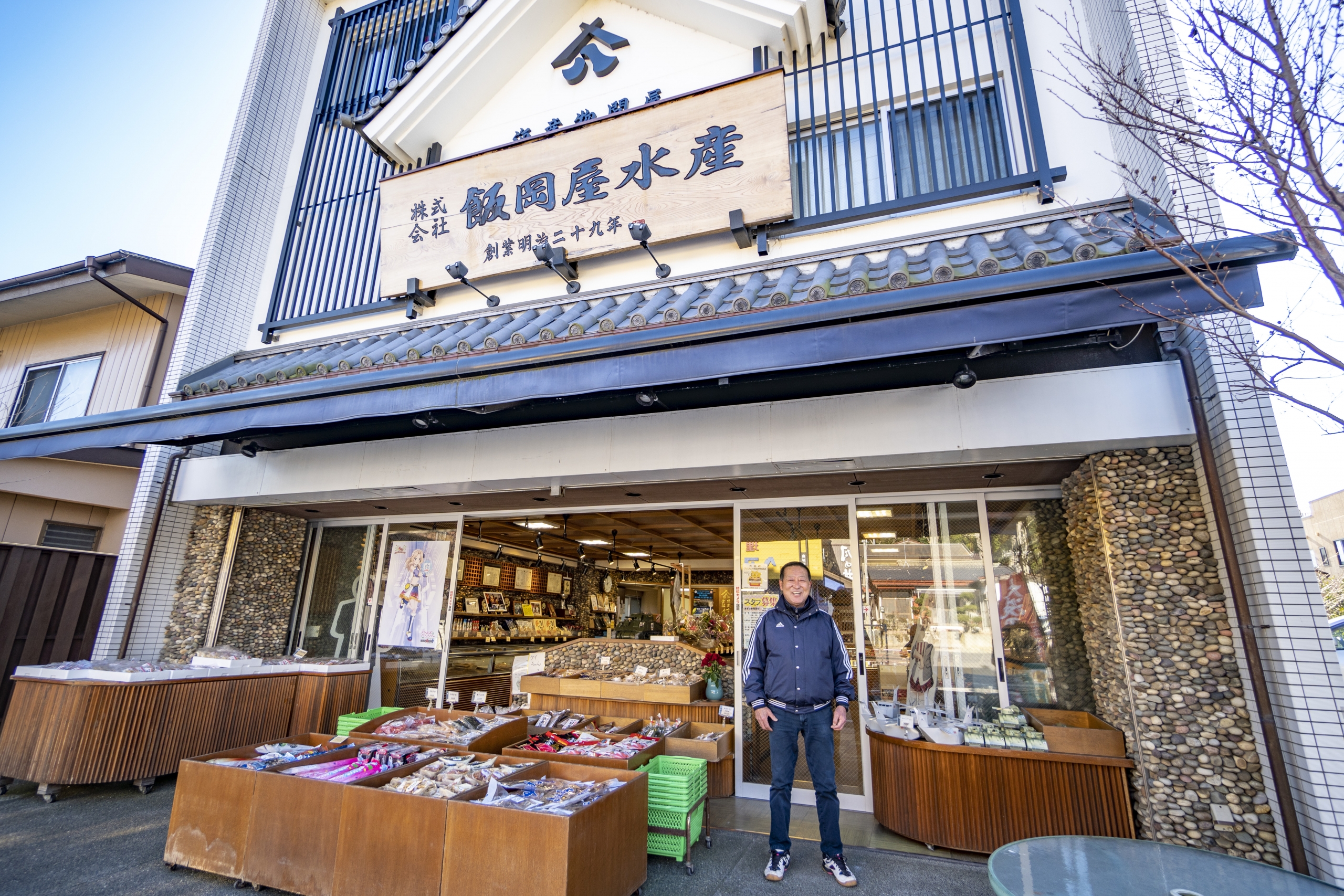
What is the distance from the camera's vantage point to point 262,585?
733 centimetres

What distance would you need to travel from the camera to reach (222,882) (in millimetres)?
3598

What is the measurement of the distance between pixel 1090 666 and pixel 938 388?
2.40 metres

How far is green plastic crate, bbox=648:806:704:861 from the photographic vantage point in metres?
3.85

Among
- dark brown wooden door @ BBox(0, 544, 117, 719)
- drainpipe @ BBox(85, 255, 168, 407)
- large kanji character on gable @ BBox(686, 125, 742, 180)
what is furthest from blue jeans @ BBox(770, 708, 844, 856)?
drainpipe @ BBox(85, 255, 168, 407)

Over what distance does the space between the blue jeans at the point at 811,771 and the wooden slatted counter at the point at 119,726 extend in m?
5.10

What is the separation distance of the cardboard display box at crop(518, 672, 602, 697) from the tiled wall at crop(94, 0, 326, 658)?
13.6ft

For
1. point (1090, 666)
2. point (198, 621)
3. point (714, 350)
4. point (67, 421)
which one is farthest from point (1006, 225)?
Result: point (198, 621)

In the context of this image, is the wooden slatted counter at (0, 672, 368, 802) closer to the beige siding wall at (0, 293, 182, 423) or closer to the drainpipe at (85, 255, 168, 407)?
the drainpipe at (85, 255, 168, 407)

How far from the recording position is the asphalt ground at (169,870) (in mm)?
3518

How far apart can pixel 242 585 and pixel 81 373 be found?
4.81 m

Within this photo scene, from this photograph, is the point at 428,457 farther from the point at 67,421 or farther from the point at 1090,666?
the point at 1090,666

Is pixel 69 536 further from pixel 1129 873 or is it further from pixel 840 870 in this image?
pixel 1129 873

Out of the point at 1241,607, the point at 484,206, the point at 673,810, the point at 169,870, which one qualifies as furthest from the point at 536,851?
the point at 484,206

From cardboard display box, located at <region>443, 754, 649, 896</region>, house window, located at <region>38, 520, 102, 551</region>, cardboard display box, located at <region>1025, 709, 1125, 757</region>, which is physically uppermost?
house window, located at <region>38, 520, 102, 551</region>
